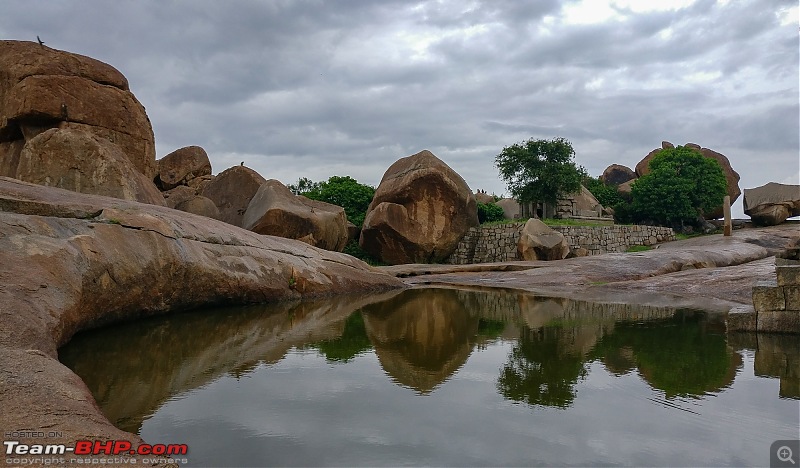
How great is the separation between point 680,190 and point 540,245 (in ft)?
55.8

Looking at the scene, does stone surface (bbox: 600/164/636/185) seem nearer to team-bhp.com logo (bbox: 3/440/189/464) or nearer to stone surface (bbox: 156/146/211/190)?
stone surface (bbox: 156/146/211/190)

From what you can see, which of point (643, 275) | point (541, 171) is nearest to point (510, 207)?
point (541, 171)

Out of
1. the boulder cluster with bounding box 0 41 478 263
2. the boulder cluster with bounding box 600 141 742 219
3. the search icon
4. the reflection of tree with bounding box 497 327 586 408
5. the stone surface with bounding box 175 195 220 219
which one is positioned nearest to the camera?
the search icon

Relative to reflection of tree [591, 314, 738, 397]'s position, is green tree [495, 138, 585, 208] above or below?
above

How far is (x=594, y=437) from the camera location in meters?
4.57

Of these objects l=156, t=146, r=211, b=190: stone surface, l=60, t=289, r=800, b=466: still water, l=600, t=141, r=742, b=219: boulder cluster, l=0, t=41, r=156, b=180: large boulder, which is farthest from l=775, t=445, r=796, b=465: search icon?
l=600, t=141, r=742, b=219: boulder cluster

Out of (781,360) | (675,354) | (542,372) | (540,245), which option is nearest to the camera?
(542,372)

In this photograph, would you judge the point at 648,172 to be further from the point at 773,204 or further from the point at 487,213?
the point at 487,213

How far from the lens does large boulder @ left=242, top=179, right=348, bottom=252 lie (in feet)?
74.7

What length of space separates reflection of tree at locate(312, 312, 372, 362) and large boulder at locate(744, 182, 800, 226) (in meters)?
37.1

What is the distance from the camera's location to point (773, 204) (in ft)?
125

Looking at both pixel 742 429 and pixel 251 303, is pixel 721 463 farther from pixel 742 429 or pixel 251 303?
pixel 251 303

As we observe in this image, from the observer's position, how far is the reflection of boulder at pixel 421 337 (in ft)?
22.9

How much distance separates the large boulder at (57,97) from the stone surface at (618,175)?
51211 millimetres
